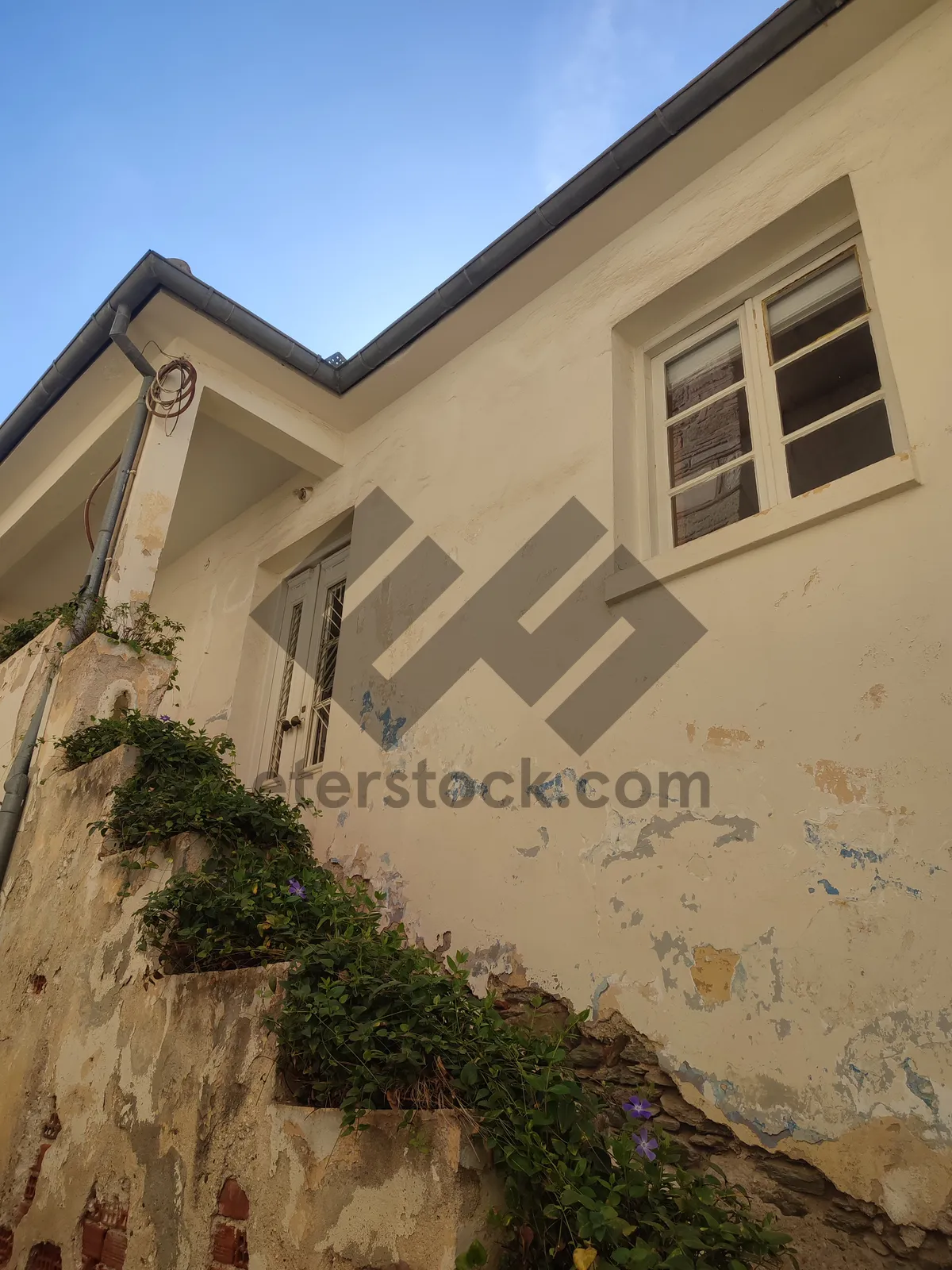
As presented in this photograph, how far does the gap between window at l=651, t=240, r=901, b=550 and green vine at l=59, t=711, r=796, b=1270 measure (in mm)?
2436

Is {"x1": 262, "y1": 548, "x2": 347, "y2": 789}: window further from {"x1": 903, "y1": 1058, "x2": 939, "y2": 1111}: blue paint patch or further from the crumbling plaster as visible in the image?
{"x1": 903, "y1": 1058, "x2": 939, "y2": 1111}: blue paint patch

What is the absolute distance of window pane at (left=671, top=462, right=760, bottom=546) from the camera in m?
3.98

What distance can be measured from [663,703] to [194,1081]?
226 cm

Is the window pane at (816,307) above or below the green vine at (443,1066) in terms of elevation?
above

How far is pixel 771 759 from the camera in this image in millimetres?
3152

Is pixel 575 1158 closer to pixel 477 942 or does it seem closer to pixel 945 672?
pixel 477 942

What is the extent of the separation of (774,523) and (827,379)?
1.14 metres

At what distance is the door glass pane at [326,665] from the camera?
5910 millimetres

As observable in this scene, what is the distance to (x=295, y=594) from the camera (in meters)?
6.88

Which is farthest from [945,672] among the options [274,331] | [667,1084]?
[274,331]

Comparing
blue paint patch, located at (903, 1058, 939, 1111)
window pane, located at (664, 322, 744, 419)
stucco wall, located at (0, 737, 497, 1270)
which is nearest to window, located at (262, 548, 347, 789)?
stucco wall, located at (0, 737, 497, 1270)

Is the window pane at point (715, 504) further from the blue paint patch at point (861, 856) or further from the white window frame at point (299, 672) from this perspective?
the white window frame at point (299, 672)

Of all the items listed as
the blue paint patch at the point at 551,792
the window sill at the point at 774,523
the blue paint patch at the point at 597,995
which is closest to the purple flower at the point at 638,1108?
the blue paint patch at the point at 597,995

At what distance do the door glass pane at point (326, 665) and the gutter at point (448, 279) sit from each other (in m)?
1.59
